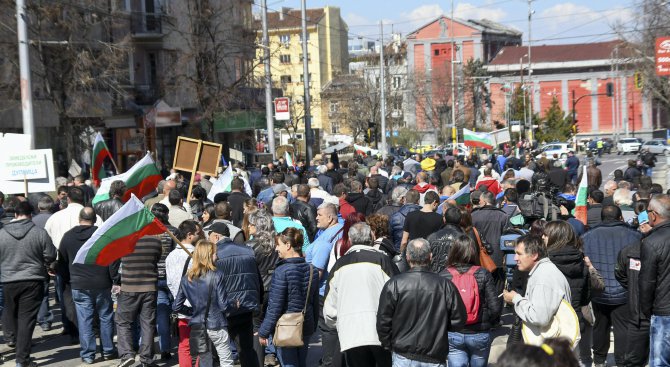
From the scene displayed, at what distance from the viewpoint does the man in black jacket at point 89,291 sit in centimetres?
1152

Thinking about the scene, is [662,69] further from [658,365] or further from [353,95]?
[353,95]

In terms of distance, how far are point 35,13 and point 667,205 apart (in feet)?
76.5

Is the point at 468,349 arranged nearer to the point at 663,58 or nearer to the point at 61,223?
the point at 61,223

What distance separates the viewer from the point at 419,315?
24.2ft

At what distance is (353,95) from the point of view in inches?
2958

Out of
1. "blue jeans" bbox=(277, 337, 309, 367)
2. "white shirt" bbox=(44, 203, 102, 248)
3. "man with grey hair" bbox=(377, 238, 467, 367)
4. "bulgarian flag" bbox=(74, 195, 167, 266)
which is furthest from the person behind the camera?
"white shirt" bbox=(44, 203, 102, 248)

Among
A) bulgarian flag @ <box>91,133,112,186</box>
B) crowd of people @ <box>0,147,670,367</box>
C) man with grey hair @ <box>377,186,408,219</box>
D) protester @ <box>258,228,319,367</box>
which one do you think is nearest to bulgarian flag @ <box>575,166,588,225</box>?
crowd of people @ <box>0,147,670,367</box>

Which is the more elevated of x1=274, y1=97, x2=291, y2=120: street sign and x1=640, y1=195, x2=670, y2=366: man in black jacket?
x1=274, y1=97, x2=291, y2=120: street sign

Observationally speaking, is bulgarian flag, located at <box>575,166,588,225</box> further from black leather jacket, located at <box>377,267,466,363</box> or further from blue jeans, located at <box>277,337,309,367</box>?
black leather jacket, located at <box>377,267,466,363</box>

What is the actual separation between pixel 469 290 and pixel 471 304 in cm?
12

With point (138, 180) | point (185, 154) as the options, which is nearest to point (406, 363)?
point (138, 180)

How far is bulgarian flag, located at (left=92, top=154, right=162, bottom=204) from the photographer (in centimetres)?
1530

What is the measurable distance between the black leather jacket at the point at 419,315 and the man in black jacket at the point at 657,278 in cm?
191

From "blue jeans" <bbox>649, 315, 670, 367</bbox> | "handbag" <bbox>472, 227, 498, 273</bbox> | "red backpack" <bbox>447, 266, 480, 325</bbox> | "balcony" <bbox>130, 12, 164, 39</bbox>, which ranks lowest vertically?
"blue jeans" <bbox>649, 315, 670, 367</bbox>
